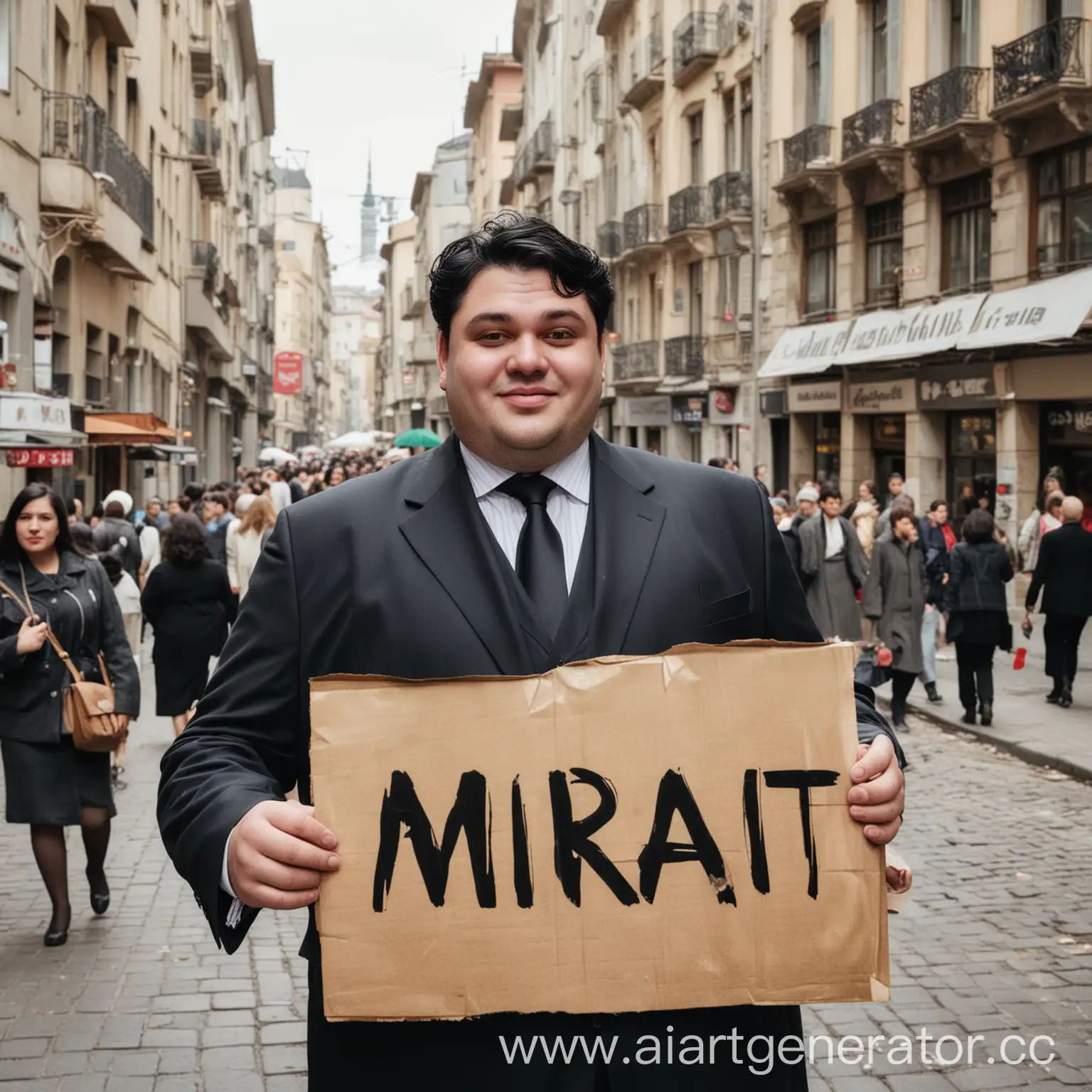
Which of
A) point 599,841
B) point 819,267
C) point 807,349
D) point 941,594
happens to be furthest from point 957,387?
point 599,841

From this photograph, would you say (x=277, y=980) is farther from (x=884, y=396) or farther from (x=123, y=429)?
(x=884, y=396)

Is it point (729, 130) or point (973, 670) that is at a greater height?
point (729, 130)

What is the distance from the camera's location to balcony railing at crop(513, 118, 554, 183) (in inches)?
2311

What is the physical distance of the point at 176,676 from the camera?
1072cm

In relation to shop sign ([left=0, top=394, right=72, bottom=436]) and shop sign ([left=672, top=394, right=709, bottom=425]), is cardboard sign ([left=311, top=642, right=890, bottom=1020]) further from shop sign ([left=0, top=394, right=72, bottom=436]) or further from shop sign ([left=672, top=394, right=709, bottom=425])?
shop sign ([left=672, top=394, right=709, bottom=425])

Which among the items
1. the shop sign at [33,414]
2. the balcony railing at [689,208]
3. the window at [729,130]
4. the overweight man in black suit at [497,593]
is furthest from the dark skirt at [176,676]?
the balcony railing at [689,208]

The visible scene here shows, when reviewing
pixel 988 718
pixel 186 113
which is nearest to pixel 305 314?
pixel 186 113

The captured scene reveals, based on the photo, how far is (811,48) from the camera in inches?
1202

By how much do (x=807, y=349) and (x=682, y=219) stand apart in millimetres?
9613

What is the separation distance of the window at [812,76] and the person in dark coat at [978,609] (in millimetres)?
19248

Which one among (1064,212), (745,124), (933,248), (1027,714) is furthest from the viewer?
(745,124)

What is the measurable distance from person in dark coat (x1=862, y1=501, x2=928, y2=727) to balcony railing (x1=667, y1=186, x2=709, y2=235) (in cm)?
2524

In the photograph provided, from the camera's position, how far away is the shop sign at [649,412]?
134 feet

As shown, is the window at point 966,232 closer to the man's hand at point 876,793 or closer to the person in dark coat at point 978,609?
the person in dark coat at point 978,609
